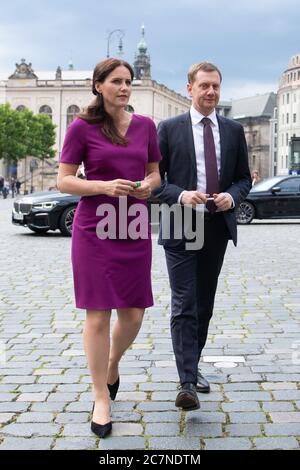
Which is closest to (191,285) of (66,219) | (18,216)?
(66,219)

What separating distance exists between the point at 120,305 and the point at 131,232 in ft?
1.25

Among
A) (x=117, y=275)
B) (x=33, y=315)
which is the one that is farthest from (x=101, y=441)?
(x=33, y=315)

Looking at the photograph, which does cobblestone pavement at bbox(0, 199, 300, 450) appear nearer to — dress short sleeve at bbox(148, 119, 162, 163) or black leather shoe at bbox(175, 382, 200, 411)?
black leather shoe at bbox(175, 382, 200, 411)

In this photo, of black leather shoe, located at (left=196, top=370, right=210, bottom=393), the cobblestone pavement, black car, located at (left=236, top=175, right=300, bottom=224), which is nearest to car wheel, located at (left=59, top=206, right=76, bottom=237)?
black car, located at (left=236, top=175, right=300, bottom=224)

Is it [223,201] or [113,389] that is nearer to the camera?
[223,201]

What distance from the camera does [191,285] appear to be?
448 centimetres

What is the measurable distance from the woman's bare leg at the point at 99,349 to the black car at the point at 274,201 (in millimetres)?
17816

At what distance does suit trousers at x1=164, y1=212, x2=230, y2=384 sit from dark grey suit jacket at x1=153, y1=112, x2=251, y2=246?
0.09 m

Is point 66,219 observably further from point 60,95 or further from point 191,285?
point 60,95

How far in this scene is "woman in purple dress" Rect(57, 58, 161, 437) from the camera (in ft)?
13.3

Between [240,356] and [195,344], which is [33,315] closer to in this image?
[240,356]

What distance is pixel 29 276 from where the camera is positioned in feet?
34.7

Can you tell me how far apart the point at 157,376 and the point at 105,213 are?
4.95ft

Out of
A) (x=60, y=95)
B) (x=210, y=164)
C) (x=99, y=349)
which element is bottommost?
(x=99, y=349)
